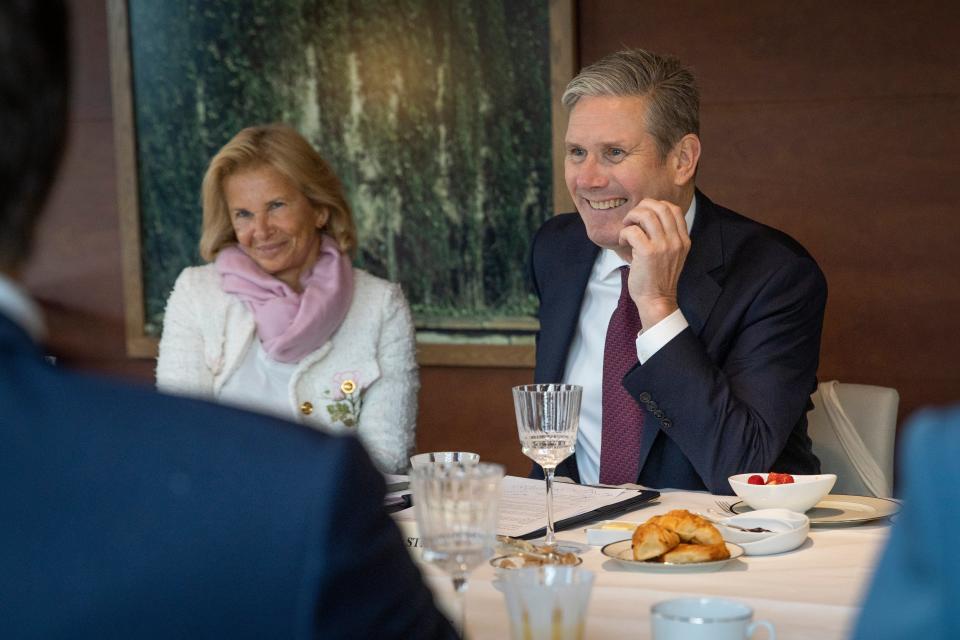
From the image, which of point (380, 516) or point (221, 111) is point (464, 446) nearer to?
point (221, 111)

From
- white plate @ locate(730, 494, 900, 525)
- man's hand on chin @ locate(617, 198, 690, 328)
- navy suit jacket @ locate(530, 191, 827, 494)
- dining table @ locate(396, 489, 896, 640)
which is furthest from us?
man's hand on chin @ locate(617, 198, 690, 328)

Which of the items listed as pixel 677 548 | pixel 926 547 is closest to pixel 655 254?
pixel 677 548

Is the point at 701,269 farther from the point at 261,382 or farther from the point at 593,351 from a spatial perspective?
the point at 261,382

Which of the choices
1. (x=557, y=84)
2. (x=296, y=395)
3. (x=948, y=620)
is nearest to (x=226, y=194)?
(x=296, y=395)

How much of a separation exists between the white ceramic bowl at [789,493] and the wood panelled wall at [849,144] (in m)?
2.12

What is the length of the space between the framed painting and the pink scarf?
3.48 ft

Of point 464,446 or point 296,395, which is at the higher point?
point 296,395

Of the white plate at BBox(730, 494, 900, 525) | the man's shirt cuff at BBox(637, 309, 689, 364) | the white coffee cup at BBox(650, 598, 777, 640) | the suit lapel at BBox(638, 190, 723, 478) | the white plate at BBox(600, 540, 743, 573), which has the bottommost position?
the white plate at BBox(730, 494, 900, 525)

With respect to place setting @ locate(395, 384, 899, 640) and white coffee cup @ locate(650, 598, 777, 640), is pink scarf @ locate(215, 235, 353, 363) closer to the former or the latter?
place setting @ locate(395, 384, 899, 640)

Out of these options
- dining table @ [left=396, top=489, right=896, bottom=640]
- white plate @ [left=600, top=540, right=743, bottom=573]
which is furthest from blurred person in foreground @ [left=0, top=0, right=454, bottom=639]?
white plate @ [left=600, top=540, right=743, bottom=573]

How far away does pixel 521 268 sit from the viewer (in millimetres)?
4227

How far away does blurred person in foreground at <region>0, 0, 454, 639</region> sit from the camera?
0.74 metres

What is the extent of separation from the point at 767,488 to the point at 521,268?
243cm

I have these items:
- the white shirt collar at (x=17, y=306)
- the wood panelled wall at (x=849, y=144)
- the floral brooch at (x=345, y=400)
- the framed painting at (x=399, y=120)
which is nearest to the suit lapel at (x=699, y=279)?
the floral brooch at (x=345, y=400)
